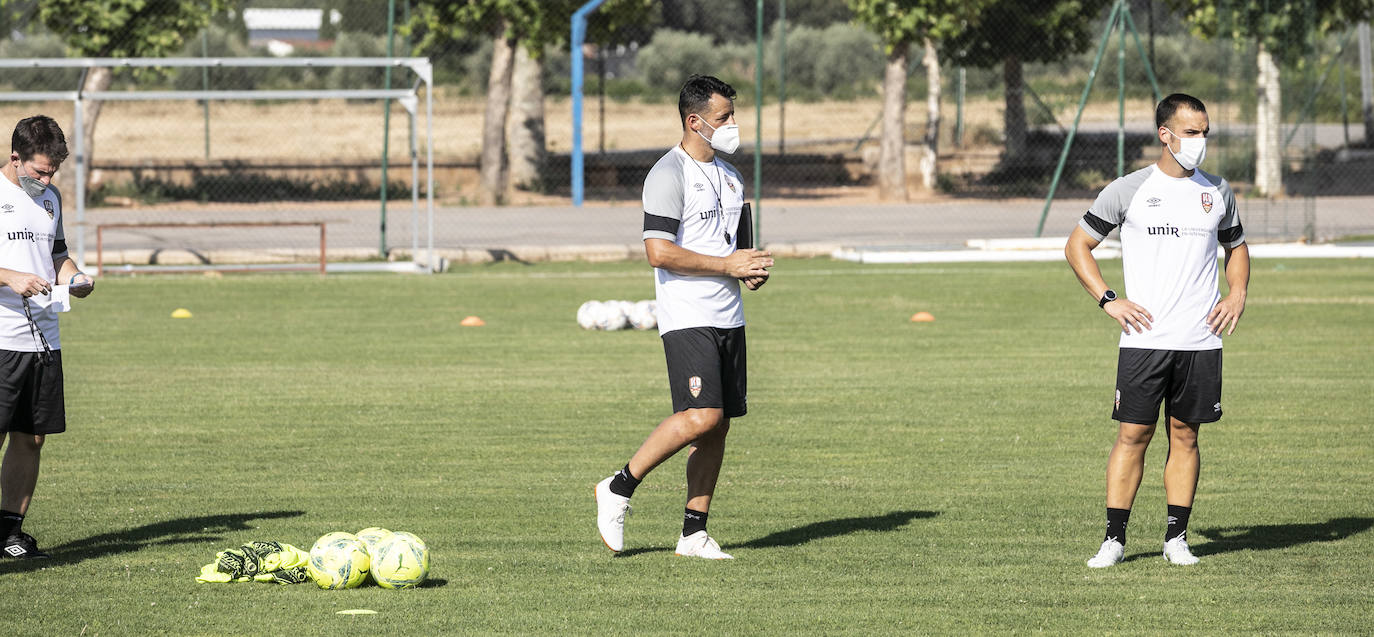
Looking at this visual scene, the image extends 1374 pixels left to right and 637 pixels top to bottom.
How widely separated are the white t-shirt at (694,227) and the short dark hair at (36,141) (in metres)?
2.45

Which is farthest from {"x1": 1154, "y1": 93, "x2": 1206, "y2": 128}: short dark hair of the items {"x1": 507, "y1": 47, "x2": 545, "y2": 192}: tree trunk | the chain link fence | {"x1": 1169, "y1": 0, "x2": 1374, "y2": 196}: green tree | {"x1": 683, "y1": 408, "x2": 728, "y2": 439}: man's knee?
{"x1": 507, "y1": 47, "x2": 545, "y2": 192}: tree trunk

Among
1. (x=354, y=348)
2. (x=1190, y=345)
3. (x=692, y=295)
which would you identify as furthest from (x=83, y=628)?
(x=354, y=348)

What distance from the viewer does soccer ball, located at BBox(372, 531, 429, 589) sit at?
6223 millimetres

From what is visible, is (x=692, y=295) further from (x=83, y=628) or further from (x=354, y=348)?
(x=354, y=348)

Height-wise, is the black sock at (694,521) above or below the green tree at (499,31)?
below

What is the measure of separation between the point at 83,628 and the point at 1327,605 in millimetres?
4581

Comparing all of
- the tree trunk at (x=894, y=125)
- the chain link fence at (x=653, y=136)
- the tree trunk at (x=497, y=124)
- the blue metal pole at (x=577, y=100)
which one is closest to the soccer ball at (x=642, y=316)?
the chain link fence at (x=653, y=136)

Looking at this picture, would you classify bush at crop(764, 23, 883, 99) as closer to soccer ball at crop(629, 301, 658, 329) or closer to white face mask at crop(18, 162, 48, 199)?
soccer ball at crop(629, 301, 658, 329)

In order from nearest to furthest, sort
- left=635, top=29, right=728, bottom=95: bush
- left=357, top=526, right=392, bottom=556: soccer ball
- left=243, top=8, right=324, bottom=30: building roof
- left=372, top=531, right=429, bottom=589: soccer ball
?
left=372, top=531, right=429, bottom=589: soccer ball → left=357, top=526, right=392, bottom=556: soccer ball → left=635, top=29, right=728, bottom=95: bush → left=243, top=8, right=324, bottom=30: building roof

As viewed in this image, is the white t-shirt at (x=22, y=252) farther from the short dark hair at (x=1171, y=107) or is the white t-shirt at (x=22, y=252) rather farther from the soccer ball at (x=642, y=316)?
the soccer ball at (x=642, y=316)

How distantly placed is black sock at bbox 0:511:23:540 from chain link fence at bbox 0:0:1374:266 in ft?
48.2

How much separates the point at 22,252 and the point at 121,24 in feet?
72.1

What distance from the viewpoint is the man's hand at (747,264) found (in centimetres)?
642

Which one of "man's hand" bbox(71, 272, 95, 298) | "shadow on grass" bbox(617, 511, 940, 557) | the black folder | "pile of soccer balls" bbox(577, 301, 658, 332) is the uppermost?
the black folder
